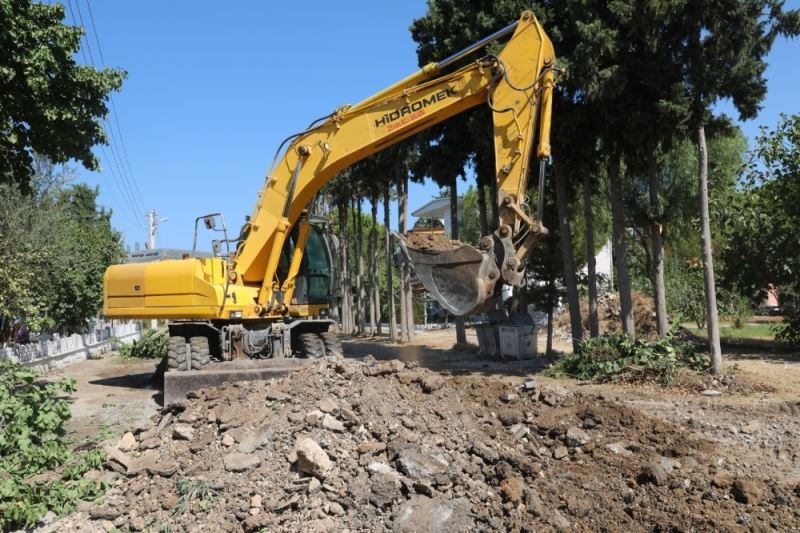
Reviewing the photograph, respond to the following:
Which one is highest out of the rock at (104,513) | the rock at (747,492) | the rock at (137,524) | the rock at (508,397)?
the rock at (508,397)

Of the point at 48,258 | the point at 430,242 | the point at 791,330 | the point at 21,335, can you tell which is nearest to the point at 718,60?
the point at 430,242

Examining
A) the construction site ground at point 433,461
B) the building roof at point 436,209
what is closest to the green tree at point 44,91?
the construction site ground at point 433,461

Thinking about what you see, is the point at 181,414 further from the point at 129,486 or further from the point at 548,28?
the point at 548,28

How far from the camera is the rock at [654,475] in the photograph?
6733 millimetres

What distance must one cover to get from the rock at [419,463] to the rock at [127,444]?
3.70 m

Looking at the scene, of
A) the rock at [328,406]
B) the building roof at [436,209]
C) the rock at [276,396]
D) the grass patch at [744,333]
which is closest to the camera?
the rock at [328,406]

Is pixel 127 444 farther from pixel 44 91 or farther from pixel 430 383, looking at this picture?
pixel 44 91

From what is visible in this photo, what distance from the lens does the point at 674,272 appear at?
28609 millimetres

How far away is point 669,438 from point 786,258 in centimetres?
1310

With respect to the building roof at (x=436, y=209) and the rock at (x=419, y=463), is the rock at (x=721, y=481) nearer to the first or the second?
the rock at (x=419, y=463)

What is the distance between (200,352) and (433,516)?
24.3 ft

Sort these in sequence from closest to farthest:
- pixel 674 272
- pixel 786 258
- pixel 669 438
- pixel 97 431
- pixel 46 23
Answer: pixel 669 438 → pixel 97 431 → pixel 46 23 → pixel 786 258 → pixel 674 272

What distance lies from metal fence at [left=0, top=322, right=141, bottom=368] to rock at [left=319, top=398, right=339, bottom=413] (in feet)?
38.5

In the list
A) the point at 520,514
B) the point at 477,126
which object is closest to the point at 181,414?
the point at 520,514
